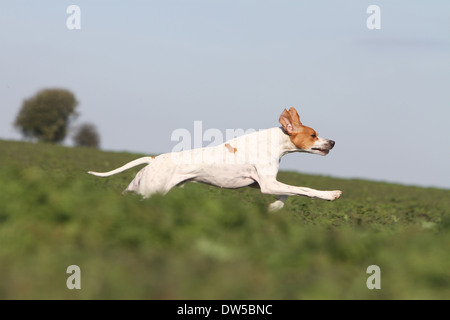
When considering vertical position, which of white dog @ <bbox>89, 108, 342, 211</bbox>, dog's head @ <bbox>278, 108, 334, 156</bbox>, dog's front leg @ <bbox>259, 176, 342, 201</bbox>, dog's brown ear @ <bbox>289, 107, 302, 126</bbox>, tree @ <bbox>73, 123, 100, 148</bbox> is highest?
tree @ <bbox>73, 123, 100, 148</bbox>

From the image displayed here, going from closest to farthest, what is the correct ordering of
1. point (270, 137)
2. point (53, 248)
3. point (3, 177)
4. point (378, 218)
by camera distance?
point (53, 248) → point (3, 177) → point (270, 137) → point (378, 218)

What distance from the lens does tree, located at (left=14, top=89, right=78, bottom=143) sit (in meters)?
74.4

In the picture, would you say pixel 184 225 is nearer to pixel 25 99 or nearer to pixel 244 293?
pixel 244 293

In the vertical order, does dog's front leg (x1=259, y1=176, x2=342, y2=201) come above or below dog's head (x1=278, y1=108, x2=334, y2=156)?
below

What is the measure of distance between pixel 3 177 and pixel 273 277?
18.8 ft

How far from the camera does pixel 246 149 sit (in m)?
10.6

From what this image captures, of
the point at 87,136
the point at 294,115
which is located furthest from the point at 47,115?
the point at 294,115

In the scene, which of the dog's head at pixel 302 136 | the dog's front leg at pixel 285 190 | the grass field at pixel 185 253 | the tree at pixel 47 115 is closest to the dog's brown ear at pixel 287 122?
the dog's head at pixel 302 136

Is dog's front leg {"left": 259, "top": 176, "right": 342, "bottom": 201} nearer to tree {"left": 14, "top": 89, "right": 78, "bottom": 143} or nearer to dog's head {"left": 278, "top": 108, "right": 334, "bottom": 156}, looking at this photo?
dog's head {"left": 278, "top": 108, "right": 334, "bottom": 156}

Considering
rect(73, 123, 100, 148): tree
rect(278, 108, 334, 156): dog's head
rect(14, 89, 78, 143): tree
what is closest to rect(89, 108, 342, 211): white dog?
rect(278, 108, 334, 156): dog's head

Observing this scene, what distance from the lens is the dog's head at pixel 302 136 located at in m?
11.0

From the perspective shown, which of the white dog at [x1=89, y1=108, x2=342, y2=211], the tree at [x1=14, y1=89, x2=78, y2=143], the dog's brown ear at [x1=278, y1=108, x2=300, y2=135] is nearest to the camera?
the white dog at [x1=89, y1=108, x2=342, y2=211]

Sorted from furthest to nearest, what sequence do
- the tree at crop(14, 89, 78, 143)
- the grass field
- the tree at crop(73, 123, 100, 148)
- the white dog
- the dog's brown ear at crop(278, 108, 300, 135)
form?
the tree at crop(73, 123, 100, 148) < the tree at crop(14, 89, 78, 143) < the dog's brown ear at crop(278, 108, 300, 135) < the white dog < the grass field
